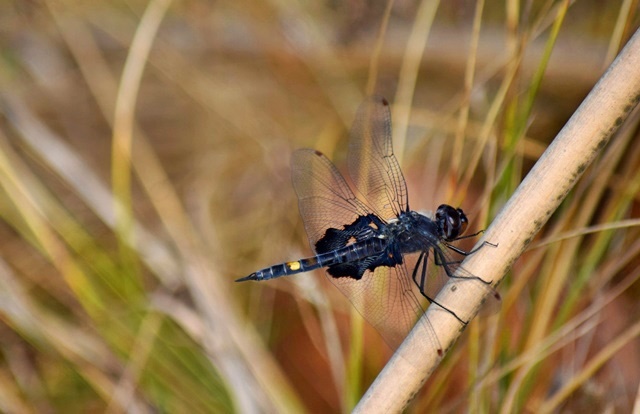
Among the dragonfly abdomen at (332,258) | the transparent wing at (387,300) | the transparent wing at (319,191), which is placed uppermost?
the transparent wing at (319,191)

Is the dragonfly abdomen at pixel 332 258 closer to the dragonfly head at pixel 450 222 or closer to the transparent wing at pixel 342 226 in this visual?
the transparent wing at pixel 342 226

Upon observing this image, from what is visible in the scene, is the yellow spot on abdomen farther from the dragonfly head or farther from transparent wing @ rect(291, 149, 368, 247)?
the dragonfly head

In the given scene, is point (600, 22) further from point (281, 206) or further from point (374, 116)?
point (281, 206)

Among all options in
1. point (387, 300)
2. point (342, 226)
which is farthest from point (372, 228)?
point (387, 300)

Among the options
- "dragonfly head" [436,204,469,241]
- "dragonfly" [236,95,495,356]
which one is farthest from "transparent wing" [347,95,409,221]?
"dragonfly head" [436,204,469,241]

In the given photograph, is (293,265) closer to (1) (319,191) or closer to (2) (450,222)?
(1) (319,191)

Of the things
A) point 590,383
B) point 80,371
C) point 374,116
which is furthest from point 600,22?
point 80,371

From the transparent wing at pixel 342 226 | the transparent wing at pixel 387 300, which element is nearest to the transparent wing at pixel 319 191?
the transparent wing at pixel 342 226
